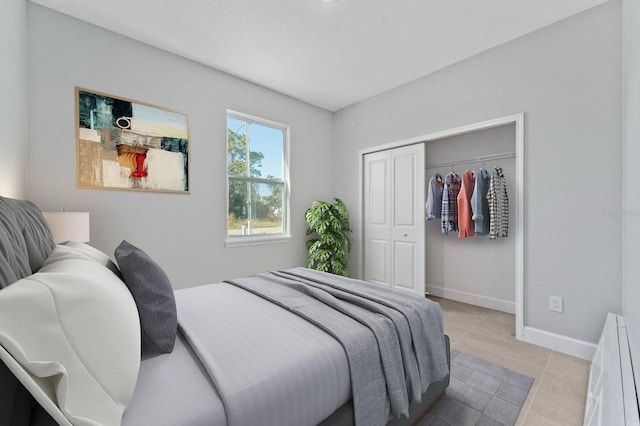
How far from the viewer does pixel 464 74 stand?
2.91 meters

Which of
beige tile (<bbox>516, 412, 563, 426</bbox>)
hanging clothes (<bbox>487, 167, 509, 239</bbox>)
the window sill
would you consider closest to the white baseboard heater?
beige tile (<bbox>516, 412, 563, 426</bbox>)

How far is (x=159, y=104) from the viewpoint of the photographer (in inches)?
107

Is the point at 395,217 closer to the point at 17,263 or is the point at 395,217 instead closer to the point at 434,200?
the point at 434,200

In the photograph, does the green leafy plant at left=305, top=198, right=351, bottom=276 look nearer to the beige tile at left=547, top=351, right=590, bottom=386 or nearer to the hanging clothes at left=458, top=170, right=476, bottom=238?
the hanging clothes at left=458, top=170, right=476, bottom=238

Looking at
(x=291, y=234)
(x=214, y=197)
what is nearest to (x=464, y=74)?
(x=291, y=234)

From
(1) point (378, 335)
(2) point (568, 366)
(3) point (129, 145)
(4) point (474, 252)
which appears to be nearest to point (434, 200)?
(4) point (474, 252)

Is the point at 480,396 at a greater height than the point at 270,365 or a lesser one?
lesser

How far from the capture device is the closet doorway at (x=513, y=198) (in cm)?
247

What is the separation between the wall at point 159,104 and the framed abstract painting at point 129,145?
0.07 metres

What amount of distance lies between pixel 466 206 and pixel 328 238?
5.73 feet

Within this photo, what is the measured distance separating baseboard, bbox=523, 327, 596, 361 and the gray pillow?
9.50ft

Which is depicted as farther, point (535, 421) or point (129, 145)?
point (129, 145)

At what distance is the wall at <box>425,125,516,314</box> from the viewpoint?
310 centimetres

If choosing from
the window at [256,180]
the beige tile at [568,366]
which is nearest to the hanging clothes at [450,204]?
the beige tile at [568,366]
